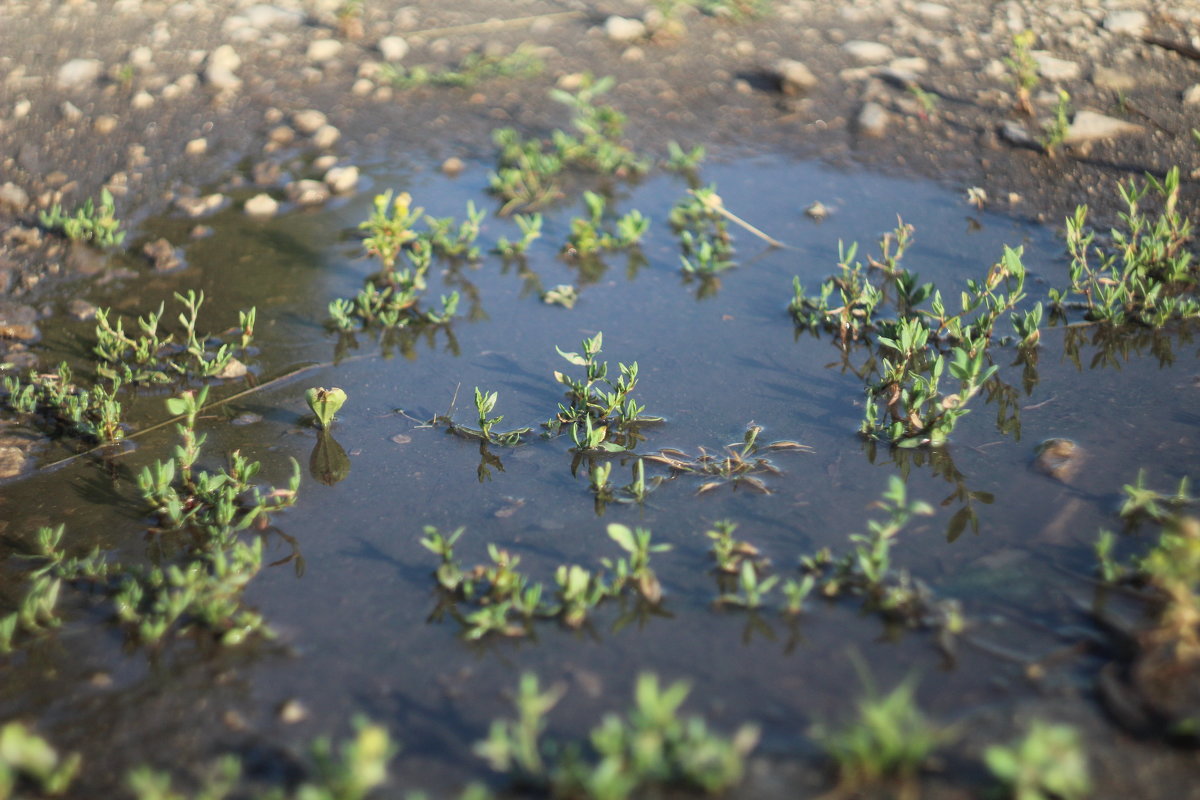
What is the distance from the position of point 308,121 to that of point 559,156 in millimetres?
1558

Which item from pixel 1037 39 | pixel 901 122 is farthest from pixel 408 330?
pixel 1037 39

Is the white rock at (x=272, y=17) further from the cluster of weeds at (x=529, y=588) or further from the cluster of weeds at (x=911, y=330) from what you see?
the cluster of weeds at (x=529, y=588)

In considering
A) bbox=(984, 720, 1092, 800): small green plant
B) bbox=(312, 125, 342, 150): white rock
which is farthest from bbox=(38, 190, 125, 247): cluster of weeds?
bbox=(984, 720, 1092, 800): small green plant

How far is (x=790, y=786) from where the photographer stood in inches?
87.8

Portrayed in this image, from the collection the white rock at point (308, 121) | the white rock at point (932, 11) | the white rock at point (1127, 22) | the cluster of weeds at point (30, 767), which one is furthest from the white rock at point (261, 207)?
the white rock at point (1127, 22)

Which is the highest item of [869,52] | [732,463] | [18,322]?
[869,52]

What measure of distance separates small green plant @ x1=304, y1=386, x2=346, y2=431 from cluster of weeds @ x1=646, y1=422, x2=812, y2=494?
1176 millimetres

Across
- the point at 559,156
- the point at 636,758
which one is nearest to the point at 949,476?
the point at 636,758

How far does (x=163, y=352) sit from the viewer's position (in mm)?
4145

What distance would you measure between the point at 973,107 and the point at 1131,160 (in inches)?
37.1

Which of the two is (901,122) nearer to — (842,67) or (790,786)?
(842,67)

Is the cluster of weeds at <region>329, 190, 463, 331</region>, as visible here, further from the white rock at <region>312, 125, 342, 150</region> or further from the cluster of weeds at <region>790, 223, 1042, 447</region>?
the cluster of weeds at <region>790, 223, 1042, 447</region>

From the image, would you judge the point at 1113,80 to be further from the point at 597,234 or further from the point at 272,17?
the point at 272,17

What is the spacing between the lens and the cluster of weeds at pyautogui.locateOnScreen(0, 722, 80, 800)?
2.17m
